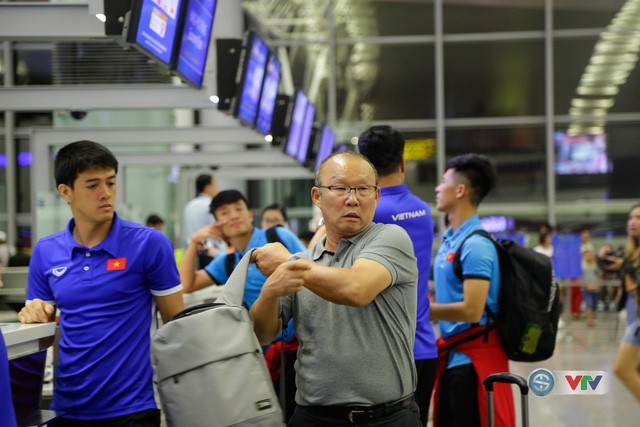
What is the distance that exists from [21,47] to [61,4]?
12023 mm

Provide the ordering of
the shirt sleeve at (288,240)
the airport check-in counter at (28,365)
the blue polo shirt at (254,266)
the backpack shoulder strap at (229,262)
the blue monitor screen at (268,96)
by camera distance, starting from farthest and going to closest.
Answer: the blue monitor screen at (268,96) < the backpack shoulder strap at (229,262) < the shirt sleeve at (288,240) < the blue polo shirt at (254,266) < the airport check-in counter at (28,365)

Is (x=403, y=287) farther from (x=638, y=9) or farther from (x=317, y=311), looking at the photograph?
(x=638, y=9)

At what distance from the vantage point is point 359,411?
2434 mm

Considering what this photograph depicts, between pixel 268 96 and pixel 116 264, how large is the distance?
4.78 meters

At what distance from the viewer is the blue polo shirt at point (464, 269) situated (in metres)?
3.86


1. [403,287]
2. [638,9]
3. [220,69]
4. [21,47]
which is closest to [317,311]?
[403,287]

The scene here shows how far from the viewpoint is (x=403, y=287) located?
8.29 ft

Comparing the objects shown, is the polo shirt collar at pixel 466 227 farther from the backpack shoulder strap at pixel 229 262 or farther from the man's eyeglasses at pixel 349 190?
the man's eyeglasses at pixel 349 190

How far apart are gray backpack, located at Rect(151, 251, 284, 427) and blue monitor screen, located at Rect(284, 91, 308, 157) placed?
6.54 meters

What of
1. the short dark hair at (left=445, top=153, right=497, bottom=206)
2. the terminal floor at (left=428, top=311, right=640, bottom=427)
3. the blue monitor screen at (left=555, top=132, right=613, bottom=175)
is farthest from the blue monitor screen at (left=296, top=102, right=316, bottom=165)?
the blue monitor screen at (left=555, top=132, right=613, bottom=175)

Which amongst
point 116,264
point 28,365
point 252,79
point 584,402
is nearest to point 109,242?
point 116,264

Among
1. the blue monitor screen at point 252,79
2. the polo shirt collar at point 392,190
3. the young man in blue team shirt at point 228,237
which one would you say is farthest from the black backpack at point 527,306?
the blue monitor screen at point 252,79

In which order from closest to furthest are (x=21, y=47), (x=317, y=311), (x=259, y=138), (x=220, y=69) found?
(x=317, y=311) → (x=220, y=69) → (x=259, y=138) → (x=21, y=47)

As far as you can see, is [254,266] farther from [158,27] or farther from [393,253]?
[393,253]
